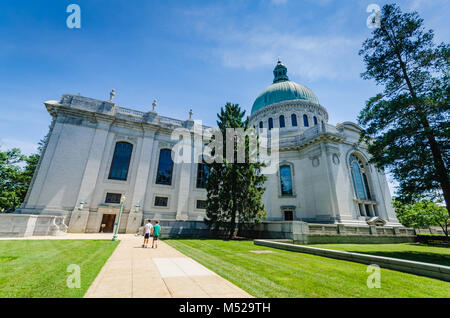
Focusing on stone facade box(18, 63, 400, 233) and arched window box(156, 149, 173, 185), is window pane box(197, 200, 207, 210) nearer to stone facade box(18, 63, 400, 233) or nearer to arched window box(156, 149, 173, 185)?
stone facade box(18, 63, 400, 233)

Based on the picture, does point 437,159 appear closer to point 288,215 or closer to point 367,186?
point 288,215

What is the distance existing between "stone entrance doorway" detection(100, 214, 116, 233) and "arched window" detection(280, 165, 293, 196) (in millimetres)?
24326

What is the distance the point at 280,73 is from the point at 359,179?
3217 cm

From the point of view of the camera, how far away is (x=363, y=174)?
98.7 feet

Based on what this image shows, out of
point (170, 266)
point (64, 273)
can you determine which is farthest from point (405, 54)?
point (64, 273)

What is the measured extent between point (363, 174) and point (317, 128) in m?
10.5

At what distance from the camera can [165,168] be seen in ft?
92.0

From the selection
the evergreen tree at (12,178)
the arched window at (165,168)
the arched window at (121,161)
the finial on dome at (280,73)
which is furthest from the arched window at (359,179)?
the evergreen tree at (12,178)

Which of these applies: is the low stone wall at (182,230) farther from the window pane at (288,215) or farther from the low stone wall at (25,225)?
the window pane at (288,215)

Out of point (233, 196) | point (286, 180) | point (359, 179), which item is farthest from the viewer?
point (286, 180)

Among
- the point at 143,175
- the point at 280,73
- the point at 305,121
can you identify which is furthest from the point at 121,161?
the point at 280,73

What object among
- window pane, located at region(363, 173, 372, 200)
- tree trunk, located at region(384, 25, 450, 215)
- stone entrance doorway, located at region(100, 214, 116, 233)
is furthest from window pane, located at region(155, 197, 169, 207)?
window pane, located at region(363, 173, 372, 200)

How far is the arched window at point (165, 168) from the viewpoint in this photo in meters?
27.3

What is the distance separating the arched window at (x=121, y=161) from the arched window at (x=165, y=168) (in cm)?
412
